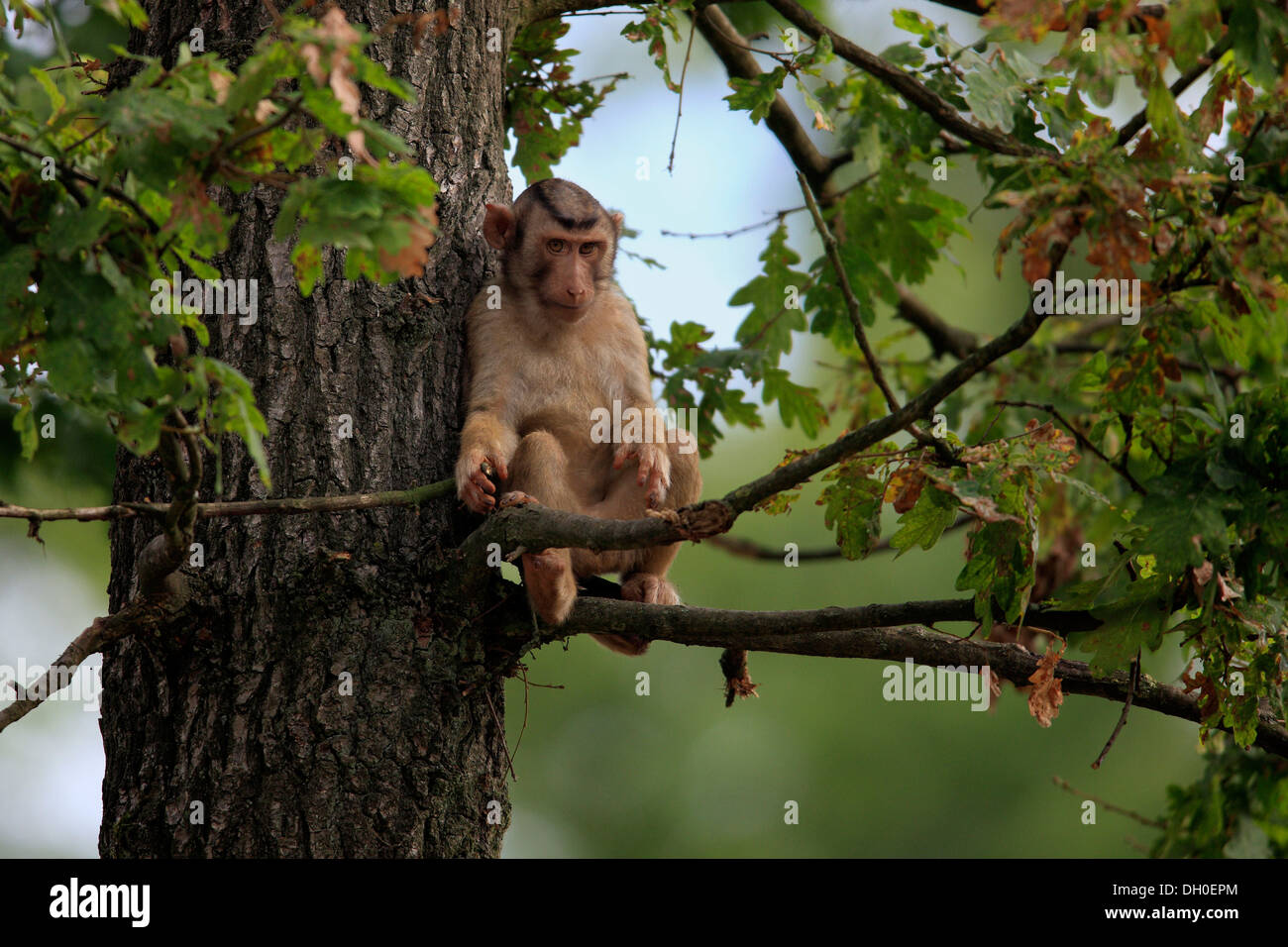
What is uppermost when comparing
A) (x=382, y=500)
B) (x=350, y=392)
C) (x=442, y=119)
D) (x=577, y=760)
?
(x=442, y=119)

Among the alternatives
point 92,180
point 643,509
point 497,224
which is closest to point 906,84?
point 497,224

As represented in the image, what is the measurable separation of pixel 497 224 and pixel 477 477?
131 centimetres

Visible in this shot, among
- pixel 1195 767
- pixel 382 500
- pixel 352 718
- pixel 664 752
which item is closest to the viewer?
pixel 382 500

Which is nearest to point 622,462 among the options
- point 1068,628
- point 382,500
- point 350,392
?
point 350,392

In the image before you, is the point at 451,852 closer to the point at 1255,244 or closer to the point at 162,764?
the point at 162,764

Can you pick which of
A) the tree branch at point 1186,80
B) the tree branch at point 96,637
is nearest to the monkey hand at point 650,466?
the tree branch at point 96,637

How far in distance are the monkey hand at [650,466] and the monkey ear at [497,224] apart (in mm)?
1017

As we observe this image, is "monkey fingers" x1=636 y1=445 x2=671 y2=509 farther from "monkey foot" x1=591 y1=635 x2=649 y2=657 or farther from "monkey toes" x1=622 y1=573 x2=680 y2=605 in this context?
"monkey foot" x1=591 y1=635 x2=649 y2=657

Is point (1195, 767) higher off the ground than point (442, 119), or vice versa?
point (442, 119)

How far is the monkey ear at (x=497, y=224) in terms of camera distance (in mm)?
5145

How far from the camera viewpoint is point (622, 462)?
5.21m

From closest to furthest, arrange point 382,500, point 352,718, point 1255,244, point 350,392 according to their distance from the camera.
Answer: point 1255,244
point 382,500
point 352,718
point 350,392

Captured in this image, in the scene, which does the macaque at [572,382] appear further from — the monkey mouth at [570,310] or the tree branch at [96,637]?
the tree branch at [96,637]
